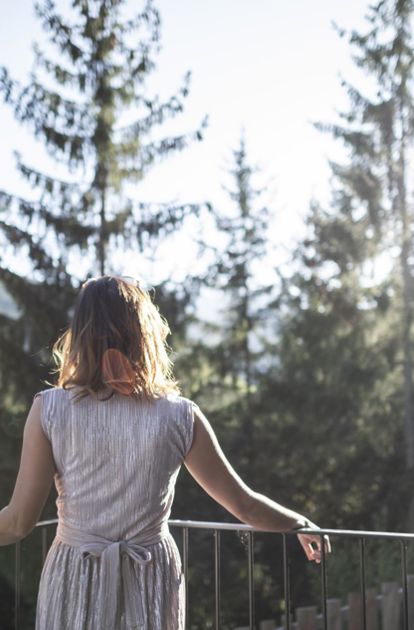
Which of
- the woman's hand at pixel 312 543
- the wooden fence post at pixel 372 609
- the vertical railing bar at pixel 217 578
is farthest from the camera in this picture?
the wooden fence post at pixel 372 609

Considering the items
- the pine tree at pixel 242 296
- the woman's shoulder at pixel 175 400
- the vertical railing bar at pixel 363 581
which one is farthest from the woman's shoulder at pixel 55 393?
the pine tree at pixel 242 296

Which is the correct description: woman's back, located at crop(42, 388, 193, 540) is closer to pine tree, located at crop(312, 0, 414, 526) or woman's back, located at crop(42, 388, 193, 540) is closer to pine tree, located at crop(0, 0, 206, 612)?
pine tree, located at crop(0, 0, 206, 612)

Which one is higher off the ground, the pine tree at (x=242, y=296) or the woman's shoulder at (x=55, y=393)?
the pine tree at (x=242, y=296)

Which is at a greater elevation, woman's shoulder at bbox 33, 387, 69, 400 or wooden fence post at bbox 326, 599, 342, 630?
woman's shoulder at bbox 33, 387, 69, 400

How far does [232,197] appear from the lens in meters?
18.0

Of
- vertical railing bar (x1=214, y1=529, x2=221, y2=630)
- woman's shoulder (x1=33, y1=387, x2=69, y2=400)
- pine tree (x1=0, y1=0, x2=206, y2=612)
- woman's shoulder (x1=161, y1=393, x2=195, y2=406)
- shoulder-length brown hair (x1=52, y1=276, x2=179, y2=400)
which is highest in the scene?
pine tree (x1=0, y1=0, x2=206, y2=612)

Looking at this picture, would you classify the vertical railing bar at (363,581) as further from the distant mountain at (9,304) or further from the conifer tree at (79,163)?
the distant mountain at (9,304)

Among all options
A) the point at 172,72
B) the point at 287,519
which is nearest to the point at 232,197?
the point at 172,72

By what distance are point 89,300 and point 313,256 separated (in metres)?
15.4

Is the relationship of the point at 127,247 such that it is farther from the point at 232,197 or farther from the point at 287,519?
the point at 287,519

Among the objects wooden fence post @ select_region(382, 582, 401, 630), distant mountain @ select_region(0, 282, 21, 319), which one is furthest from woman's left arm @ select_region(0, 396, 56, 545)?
distant mountain @ select_region(0, 282, 21, 319)

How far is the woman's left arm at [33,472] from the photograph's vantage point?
1.81 metres

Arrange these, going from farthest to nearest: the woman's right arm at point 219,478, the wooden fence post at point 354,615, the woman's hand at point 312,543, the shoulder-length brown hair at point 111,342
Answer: the wooden fence post at point 354,615 → the woman's hand at point 312,543 → the woman's right arm at point 219,478 → the shoulder-length brown hair at point 111,342

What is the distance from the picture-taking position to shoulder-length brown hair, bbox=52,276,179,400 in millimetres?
1778
